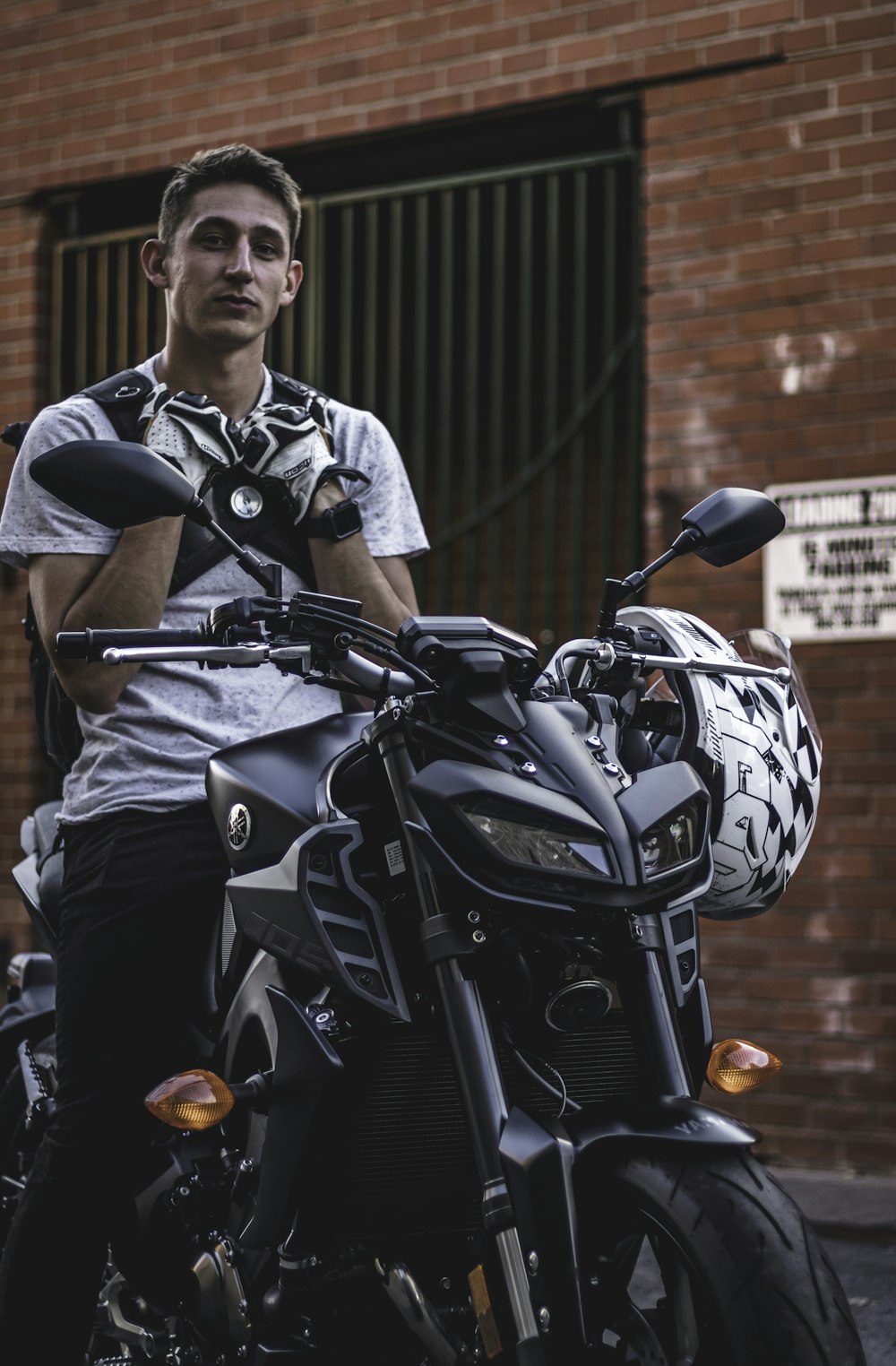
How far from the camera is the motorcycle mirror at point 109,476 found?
205 cm

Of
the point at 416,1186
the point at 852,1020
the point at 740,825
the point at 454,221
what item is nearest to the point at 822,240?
the point at 454,221

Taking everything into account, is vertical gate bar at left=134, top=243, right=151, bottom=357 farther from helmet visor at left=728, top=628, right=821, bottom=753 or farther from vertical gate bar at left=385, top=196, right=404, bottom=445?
helmet visor at left=728, top=628, right=821, bottom=753

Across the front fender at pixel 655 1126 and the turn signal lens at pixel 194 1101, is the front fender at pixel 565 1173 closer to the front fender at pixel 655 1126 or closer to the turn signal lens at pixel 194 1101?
the front fender at pixel 655 1126

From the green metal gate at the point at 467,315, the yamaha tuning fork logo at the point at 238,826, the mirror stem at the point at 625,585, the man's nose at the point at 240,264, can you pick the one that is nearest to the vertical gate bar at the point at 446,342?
the green metal gate at the point at 467,315

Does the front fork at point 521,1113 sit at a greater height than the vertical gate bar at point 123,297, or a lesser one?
lesser

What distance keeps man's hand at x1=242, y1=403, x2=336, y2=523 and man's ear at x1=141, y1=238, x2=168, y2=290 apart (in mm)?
676

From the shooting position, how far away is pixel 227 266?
3.01 meters

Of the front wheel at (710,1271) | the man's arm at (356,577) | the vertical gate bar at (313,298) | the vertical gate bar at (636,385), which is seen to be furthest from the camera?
the vertical gate bar at (313,298)

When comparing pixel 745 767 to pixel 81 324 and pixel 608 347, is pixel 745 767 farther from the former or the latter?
pixel 81 324

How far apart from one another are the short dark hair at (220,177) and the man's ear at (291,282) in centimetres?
12

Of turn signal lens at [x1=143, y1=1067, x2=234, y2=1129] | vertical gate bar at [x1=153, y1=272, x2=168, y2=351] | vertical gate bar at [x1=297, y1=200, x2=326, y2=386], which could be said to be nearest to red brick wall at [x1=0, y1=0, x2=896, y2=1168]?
vertical gate bar at [x1=297, y1=200, x2=326, y2=386]

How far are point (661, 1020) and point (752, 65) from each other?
14.4ft

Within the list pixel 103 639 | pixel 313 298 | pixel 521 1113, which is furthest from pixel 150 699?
pixel 313 298

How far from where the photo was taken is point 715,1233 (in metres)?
1.83
